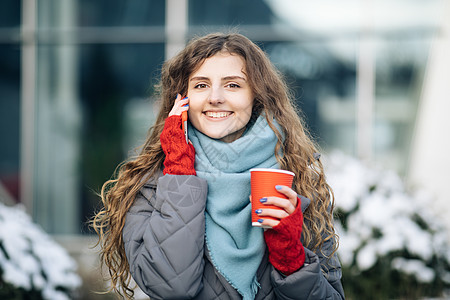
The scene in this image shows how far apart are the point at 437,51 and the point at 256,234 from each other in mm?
5407

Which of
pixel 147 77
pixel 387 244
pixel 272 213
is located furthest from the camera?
pixel 147 77

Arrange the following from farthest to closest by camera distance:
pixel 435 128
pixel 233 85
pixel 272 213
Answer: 1. pixel 435 128
2. pixel 233 85
3. pixel 272 213

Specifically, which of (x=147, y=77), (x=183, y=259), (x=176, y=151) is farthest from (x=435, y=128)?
(x=183, y=259)

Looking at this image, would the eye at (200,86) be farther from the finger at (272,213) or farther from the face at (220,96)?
the finger at (272,213)

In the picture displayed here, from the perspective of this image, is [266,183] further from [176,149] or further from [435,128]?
[435,128]

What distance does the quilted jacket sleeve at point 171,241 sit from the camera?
1.66 meters

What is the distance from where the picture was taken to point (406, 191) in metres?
4.66

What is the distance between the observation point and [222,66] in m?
1.90

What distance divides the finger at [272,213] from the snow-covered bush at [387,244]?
2.57 metres

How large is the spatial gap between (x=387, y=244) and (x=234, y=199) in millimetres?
2597

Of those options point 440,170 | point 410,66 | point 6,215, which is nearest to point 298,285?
point 6,215

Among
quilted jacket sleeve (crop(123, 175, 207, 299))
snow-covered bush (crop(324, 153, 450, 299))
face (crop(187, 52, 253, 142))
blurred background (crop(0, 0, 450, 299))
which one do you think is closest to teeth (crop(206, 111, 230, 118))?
face (crop(187, 52, 253, 142))

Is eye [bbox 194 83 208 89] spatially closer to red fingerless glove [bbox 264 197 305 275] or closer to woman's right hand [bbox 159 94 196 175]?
woman's right hand [bbox 159 94 196 175]

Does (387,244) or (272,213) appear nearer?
(272,213)
